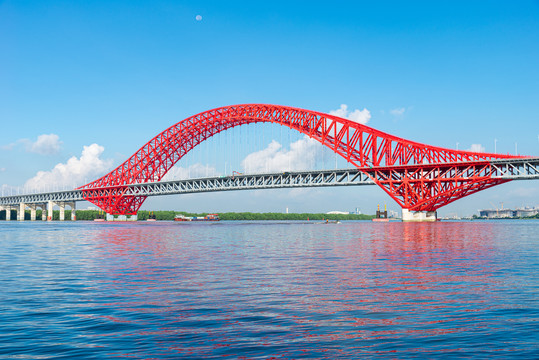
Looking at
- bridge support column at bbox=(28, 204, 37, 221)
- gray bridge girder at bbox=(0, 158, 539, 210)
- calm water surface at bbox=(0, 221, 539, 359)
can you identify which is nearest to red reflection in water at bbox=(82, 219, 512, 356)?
calm water surface at bbox=(0, 221, 539, 359)

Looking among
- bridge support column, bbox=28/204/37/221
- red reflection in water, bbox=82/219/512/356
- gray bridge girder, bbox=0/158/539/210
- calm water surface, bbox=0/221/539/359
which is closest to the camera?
calm water surface, bbox=0/221/539/359

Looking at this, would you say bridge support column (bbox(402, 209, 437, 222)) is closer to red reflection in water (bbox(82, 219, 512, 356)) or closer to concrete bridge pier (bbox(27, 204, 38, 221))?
red reflection in water (bbox(82, 219, 512, 356))

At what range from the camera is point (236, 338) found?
7.00 meters

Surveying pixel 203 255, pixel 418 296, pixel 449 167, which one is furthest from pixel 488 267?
pixel 449 167

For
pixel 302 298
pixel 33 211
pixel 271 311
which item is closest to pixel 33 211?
pixel 33 211

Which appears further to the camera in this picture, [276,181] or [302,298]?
[276,181]

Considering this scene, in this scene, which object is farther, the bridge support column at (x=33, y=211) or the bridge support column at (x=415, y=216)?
the bridge support column at (x=33, y=211)

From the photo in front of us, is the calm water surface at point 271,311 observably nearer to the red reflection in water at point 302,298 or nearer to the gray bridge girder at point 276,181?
the red reflection in water at point 302,298

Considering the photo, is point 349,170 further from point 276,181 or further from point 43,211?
point 43,211

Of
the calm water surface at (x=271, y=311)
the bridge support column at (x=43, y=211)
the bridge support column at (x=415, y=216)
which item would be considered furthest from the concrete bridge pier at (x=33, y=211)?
the calm water surface at (x=271, y=311)

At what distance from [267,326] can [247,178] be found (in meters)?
82.6

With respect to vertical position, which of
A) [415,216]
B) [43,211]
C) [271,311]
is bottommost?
[271,311]

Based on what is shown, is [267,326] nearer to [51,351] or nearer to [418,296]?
[51,351]

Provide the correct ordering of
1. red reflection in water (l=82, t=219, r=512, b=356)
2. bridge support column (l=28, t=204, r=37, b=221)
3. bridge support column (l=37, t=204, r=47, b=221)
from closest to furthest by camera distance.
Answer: red reflection in water (l=82, t=219, r=512, b=356) < bridge support column (l=37, t=204, r=47, b=221) < bridge support column (l=28, t=204, r=37, b=221)
